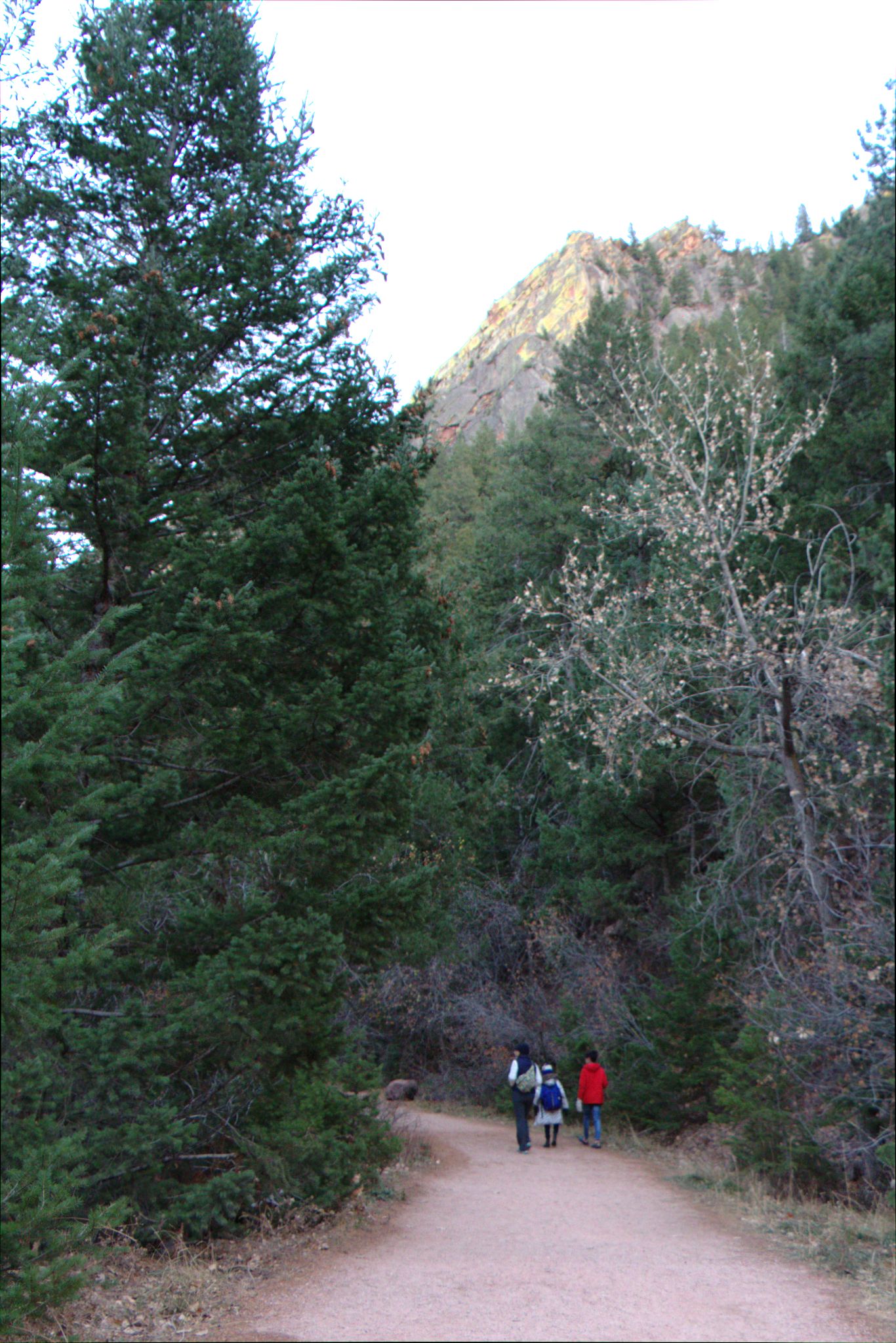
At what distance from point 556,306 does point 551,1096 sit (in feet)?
390

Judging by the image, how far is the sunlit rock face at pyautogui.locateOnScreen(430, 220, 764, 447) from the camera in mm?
94125

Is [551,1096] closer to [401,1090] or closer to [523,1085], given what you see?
[523,1085]

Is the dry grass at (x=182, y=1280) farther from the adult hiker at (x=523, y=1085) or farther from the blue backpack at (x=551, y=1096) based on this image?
the blue backpack at (x=551, y=1096)

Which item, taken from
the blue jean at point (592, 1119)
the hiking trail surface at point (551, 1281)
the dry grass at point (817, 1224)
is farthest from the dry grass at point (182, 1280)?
the blue jean at point (592, 1119)

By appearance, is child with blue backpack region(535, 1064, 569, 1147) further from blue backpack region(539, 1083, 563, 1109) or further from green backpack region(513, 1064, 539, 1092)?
green backpack region(513, 1064, 539, 1092)

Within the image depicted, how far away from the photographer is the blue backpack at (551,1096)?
1590 centimetres

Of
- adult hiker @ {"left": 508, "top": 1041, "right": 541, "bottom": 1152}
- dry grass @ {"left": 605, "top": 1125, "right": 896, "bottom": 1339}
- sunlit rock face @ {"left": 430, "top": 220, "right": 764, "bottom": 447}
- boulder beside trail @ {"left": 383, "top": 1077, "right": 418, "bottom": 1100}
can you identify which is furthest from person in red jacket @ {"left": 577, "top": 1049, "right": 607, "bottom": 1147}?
sunlit rock face @ {"left": 430, "top": 220, "right": 764, "bottom": 447}

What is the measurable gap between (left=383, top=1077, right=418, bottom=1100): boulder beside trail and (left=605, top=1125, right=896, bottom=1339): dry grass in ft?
26.6

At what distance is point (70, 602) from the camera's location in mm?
9453

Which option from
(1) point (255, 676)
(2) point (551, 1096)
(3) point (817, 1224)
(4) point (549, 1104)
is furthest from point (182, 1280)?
(2) point (551, 1096)

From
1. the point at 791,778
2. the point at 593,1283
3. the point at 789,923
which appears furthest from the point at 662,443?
the point at 593,1283

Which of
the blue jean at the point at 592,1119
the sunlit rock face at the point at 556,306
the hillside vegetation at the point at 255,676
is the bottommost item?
the blue jean at the point at 592,1119

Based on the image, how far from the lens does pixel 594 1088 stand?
16.1 metres

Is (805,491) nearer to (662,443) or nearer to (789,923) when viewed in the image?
(662,443)
